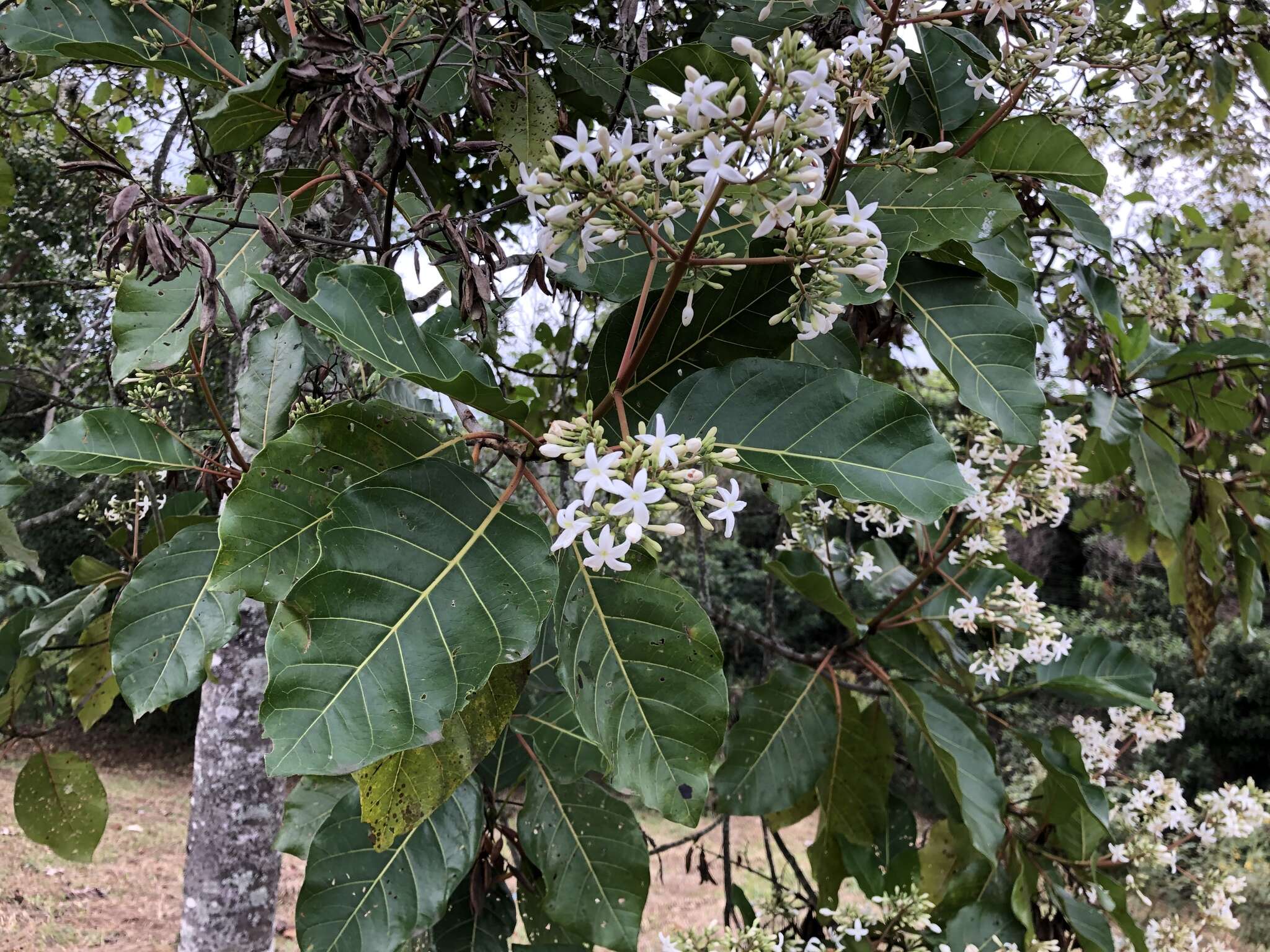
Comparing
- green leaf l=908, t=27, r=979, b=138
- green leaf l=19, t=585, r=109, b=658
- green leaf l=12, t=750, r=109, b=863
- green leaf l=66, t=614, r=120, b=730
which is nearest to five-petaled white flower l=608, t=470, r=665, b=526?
green leaf l=908, t=27, r=979, b=138

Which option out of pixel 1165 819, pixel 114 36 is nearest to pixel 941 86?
pixel 114 36

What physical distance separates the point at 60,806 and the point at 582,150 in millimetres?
2136

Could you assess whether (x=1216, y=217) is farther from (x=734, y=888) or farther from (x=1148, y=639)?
(x=1148, y=639)

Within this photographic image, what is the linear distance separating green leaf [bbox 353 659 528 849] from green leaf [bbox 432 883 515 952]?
1.89 feet

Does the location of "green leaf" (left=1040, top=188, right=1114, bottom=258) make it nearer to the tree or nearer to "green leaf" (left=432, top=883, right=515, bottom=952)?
→ the tree

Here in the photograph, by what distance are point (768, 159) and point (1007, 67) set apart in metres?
0.55

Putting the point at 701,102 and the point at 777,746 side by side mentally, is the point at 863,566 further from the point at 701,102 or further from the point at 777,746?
the point at 701,102

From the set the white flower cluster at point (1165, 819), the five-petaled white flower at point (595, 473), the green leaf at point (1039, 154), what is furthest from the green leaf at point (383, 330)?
the white flower cluster at point (1165, 819)

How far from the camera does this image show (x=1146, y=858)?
2010mm

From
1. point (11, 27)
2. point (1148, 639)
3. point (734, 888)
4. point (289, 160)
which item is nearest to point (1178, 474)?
point (734, 888)

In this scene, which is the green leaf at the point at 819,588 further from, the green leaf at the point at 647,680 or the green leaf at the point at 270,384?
the green leaf at the point at 270,384

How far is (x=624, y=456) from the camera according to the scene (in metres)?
0.87

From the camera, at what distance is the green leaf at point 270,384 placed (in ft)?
4.16

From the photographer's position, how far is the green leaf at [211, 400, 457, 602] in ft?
3.09
